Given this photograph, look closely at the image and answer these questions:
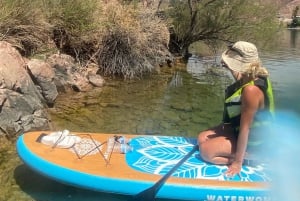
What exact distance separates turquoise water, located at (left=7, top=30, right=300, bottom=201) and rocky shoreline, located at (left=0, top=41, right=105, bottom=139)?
34 centimetres

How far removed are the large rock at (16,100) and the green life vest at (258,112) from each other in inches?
130

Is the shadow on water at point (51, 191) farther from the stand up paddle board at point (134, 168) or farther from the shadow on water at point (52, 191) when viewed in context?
the stand up paddle board at point (134, 168)

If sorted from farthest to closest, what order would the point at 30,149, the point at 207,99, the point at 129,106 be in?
the point at 207,99, the point at 129,106, the point at 30,149

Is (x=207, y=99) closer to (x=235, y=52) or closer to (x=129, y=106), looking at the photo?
(x=129, y=106)

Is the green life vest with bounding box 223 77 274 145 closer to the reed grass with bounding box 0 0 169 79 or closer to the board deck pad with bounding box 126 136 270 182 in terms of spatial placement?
the board deck pad with bounding box 126 136 270 182

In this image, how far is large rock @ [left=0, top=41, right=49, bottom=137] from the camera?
633cm

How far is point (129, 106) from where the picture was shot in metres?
9.05

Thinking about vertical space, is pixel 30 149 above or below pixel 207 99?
above

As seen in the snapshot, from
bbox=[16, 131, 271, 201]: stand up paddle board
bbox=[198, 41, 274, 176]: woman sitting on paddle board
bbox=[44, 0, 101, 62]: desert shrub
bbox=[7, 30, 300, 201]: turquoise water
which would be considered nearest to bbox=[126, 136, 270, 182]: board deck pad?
bbox=[16, 131, 271, 201]: stand up paddle board

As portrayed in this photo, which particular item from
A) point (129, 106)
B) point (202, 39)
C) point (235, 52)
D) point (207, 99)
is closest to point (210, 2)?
point (202, 39)

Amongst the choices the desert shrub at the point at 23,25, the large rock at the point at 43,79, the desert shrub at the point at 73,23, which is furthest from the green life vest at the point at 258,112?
the desert shrub at the point at 73,23

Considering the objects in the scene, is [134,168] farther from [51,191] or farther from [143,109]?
[143,109]

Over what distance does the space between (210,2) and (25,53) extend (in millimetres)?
8998

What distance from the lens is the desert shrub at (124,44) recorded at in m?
12.0
